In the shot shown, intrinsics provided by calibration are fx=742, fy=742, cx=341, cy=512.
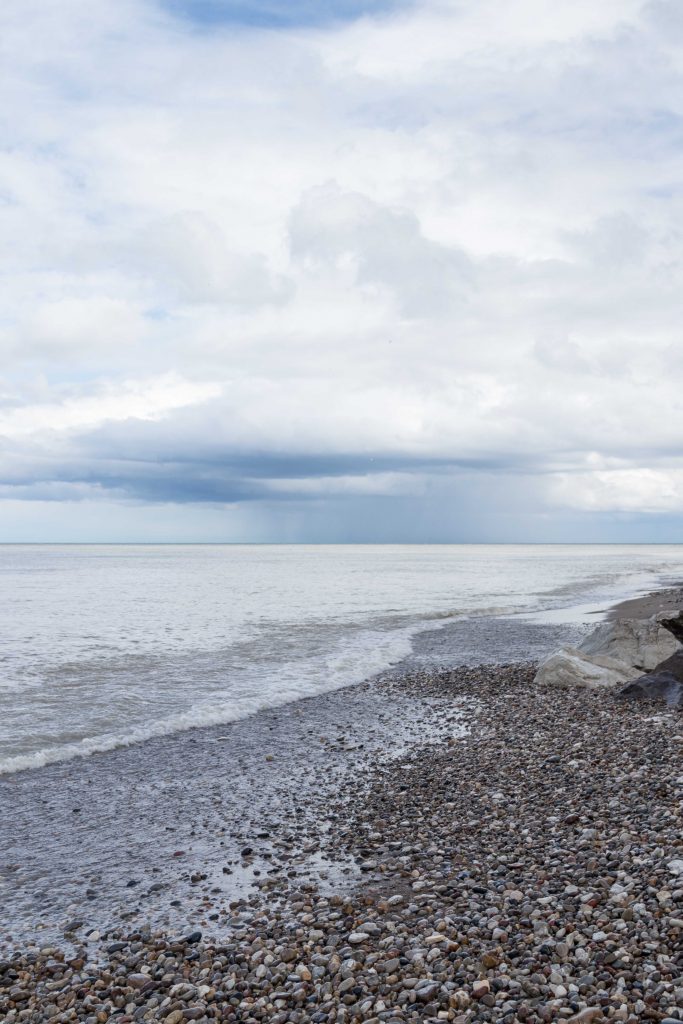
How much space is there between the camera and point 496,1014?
17.2ft

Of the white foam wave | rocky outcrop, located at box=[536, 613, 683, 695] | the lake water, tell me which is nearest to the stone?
the white foam wave

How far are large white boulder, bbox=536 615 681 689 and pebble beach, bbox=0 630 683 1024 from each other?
712 centimetres

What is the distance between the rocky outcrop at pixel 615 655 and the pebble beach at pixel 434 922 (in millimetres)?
7141

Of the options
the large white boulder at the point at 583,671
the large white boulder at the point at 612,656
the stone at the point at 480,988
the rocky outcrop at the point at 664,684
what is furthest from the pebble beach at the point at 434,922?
the large white boulder at the point at 612,656

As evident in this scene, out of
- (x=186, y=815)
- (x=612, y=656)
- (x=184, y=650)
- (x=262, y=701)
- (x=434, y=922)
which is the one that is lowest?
(x=184, y=650)

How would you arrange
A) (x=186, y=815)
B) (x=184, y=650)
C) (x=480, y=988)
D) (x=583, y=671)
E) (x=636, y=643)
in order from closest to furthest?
(x=480, y=988), (x=186, y=815), (x=583, y=671), (x=636, y=643), (x=184, y=650)

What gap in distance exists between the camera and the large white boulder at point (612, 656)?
18.4 metres

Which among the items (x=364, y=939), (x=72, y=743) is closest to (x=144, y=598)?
(x=72, y=743)

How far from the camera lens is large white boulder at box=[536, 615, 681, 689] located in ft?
60.4

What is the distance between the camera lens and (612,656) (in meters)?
19.8

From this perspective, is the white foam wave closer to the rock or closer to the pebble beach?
the pebble beach

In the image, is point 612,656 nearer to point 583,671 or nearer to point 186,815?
point 583,671

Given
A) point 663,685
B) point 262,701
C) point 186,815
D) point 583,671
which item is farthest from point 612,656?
point 186,815

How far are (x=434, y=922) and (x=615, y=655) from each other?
14.5 m
